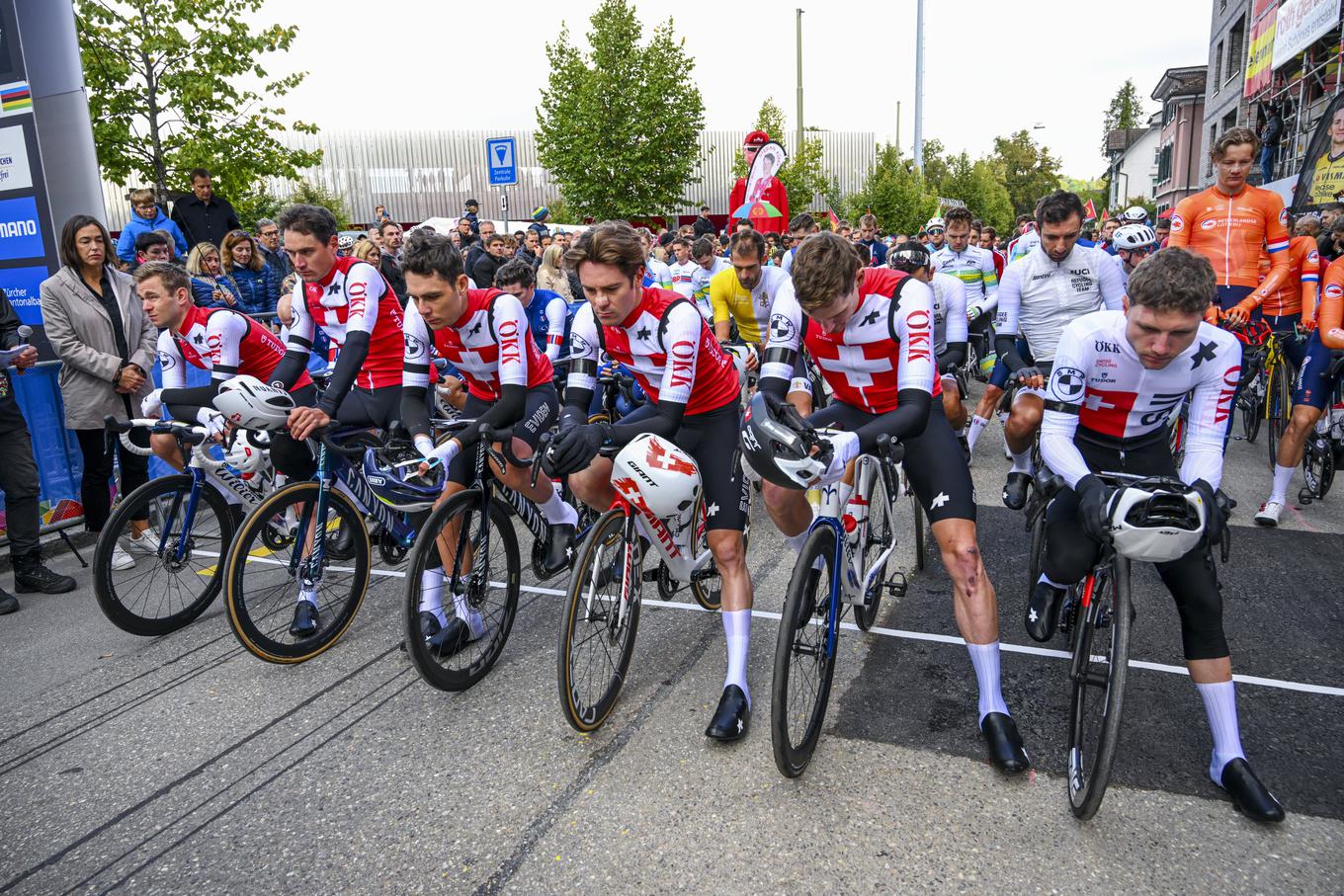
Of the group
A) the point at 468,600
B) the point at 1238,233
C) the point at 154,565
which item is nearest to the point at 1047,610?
the point at 468,600

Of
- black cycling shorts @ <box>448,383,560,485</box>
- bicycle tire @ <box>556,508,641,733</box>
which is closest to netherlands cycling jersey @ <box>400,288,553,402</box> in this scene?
black cycling shorts @ <box>448,383,560,485</box>

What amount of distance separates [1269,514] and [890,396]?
3894 mm

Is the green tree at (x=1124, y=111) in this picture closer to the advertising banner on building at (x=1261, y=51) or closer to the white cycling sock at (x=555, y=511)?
the advertising banner on building at (x=1261, y=51)

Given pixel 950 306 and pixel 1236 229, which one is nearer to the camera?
pixel 950 306

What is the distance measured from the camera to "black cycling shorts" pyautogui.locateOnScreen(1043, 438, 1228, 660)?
9.94ft

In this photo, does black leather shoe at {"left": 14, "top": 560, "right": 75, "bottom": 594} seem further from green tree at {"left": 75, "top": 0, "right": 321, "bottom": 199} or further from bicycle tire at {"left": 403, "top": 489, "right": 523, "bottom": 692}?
green tree at {"left": 75, "top": 0, "right": 321, "bottom": 199}

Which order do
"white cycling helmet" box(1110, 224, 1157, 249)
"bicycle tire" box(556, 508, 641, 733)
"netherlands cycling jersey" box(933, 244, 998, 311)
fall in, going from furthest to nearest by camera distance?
"netherlands cycling jersey" box(933, 244, 998, 311)
"white cycling helmet" box(1110, 224, 1157, 249)
"bicycle tire" box(556, 508, 641, 733)

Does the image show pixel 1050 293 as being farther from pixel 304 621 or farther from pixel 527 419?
pixel 304 621

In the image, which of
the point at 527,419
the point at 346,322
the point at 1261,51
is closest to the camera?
the point at 527,419

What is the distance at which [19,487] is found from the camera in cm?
571

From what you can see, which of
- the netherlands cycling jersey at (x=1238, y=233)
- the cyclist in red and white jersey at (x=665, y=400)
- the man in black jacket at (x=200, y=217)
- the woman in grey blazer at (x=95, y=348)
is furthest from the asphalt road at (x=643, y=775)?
the man in black jacket at (x=200, y=217)

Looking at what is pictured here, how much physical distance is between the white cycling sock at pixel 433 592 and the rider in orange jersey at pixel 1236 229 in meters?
5.98

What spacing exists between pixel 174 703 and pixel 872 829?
3237 mm

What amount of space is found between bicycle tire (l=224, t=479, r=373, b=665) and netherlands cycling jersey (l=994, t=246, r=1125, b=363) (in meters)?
4.59
